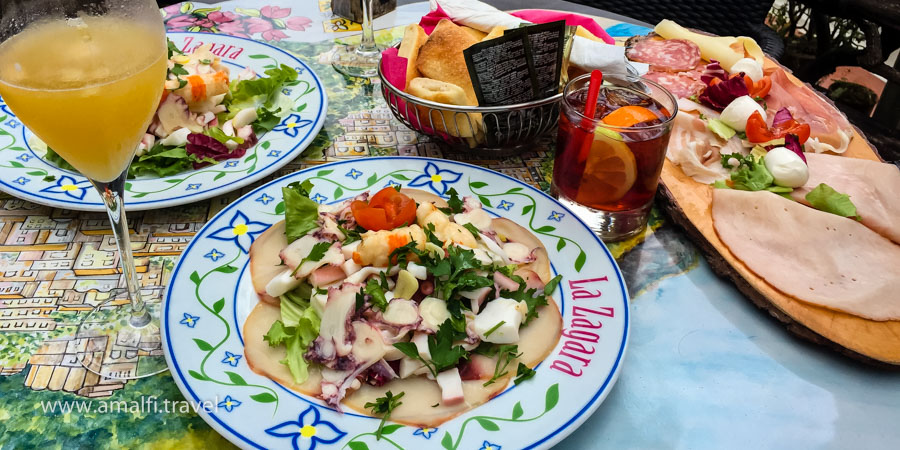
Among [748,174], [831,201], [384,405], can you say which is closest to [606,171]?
[748,174]

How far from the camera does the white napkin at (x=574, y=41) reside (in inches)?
57.4

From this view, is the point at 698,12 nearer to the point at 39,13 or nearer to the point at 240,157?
the point at 240,157

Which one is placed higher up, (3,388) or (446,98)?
(446,98)

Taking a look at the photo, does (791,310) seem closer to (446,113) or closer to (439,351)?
(439,351)

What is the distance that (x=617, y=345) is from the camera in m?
0.94

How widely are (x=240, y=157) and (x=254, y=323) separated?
527mm

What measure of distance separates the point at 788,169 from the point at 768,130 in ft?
0.73

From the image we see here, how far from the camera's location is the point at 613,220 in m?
1.26

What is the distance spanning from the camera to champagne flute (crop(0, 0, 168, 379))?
30.1 inches

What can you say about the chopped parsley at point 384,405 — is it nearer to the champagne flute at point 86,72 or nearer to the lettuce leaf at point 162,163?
the champagne flute at point 86,72

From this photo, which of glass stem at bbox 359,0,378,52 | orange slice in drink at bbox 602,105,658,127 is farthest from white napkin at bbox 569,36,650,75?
glass stem at bbox 359,0,378,52

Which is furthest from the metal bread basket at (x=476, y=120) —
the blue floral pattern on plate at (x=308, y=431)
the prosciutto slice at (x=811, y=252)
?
the blue floral pattern on plate at (x=308, y=431)

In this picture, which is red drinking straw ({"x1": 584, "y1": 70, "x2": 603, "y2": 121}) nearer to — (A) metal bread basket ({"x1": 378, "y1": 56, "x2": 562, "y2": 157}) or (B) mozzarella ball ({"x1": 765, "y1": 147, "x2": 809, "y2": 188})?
(A) metal bread basket ({"x1": 378, "y1": 56, "x2": 562, "y2": 157})

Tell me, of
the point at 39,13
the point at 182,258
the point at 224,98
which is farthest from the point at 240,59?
the point at 39,13
